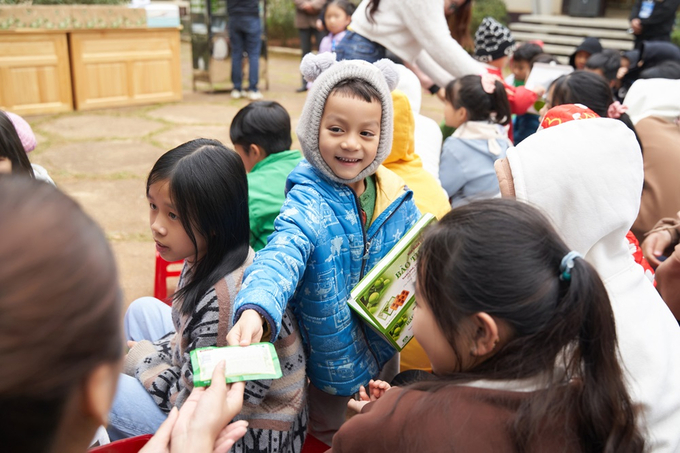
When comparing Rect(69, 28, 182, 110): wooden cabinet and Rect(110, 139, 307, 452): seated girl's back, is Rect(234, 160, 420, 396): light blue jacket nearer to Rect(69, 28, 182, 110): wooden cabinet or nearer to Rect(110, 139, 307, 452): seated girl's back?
Rect(110, 139, 307, 452): seated girl's back

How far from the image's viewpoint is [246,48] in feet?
27.6

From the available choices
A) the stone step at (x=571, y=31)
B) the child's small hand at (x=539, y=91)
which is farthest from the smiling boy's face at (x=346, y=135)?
the stone step at (x=571, y=31)

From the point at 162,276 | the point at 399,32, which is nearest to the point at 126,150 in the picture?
the point at 162,276

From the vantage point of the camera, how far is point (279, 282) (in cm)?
160

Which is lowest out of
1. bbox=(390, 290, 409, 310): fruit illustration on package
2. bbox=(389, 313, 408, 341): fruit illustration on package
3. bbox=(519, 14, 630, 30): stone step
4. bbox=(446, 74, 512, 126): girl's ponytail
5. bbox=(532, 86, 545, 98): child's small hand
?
bbox=(389, 313, 408, 341): fruit illustration on package

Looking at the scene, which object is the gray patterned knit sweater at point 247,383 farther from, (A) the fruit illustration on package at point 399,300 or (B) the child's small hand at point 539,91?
A: (B) the child's small hand at point 539,91

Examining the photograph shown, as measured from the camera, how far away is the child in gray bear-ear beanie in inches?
74.8

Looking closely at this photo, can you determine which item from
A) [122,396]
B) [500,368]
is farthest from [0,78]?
[500,368]

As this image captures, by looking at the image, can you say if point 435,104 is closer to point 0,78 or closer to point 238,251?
point 0,78

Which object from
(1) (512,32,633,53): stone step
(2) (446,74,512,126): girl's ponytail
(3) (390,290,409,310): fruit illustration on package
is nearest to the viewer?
(3) (390,290,409,310): fruit illustration on package

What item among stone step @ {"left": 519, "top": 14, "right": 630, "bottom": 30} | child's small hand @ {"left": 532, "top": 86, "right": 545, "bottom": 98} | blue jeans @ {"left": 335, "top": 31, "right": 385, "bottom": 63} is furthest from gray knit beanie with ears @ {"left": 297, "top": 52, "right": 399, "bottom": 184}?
stone step @ {"left": 519, "top": 14, "right": 630, "bottom": 30}

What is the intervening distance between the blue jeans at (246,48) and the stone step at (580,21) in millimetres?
7622

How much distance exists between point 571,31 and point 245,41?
7648mm

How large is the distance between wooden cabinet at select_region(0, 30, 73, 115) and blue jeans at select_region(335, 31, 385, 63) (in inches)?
186
